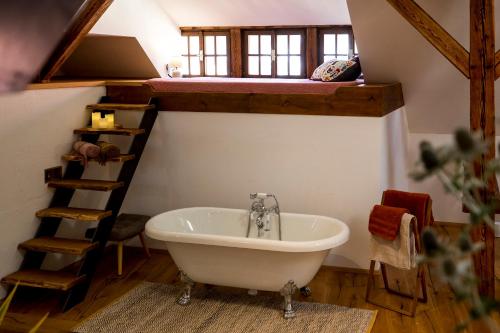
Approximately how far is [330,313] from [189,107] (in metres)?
2.02

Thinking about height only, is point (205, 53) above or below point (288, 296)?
above

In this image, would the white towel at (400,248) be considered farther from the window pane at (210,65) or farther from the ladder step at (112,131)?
the window pane at (210,65)

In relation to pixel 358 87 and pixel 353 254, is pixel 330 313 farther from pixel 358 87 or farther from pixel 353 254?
pixel 358 87

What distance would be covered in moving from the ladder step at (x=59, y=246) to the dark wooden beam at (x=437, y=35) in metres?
2.60

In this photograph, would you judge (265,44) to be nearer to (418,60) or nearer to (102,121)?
(418,60)

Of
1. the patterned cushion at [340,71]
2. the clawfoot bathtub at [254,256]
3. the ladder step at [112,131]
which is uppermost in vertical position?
the patterned cushion at [340,71]

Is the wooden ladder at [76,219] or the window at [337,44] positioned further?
the window at [337,44]

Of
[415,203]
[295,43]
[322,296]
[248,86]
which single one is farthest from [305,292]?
[295,43]

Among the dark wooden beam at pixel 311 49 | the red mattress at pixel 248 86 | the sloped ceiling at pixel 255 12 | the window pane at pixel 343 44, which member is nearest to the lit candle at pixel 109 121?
the red mattress at pixel 248 86

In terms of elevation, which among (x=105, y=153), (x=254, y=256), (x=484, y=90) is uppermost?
(x=484, y=90)

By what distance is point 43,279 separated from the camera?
395 centimetres

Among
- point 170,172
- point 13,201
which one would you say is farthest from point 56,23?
point 170,172

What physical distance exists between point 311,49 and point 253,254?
2749 mm

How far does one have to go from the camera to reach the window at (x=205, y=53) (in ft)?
20.5
